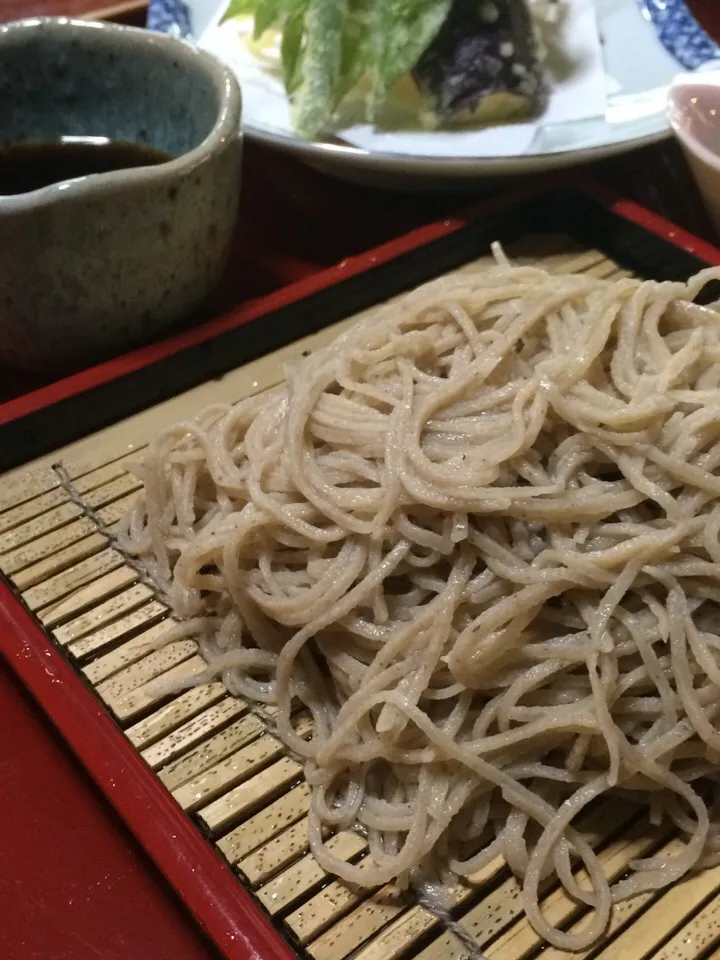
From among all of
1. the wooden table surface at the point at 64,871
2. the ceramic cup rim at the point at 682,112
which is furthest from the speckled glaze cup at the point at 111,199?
the ceramic cup rim at the point at 682,112

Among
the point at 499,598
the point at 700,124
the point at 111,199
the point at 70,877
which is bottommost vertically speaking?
the point at 70,877

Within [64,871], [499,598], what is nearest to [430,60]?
[499,598]

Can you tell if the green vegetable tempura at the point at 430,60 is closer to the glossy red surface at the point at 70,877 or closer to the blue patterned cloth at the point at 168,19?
the blue patterned cloth at the point at 168,19

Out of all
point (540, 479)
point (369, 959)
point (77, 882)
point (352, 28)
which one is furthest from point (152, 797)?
point (352, 28)

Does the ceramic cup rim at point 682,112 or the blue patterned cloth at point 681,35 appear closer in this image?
the ceramic cup rim at point 682,112

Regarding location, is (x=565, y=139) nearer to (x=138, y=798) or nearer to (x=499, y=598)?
(x=499, y=598)

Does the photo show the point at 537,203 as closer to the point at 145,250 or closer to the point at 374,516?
the point at 145,250
